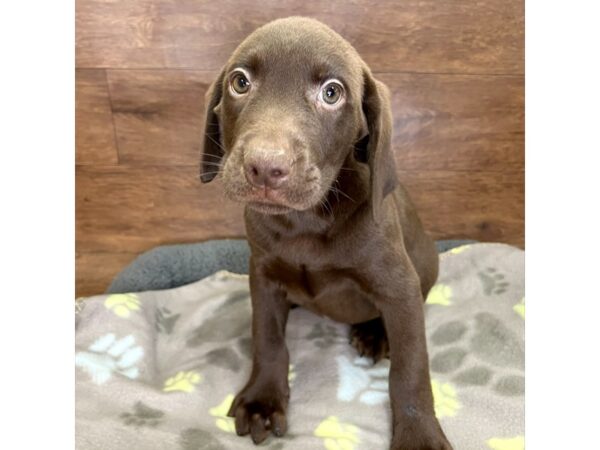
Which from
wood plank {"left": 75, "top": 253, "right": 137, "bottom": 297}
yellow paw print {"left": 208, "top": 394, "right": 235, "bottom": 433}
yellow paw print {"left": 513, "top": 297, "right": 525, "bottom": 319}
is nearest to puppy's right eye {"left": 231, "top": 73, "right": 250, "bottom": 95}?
yellow paw print {"left": 208, "top": 394, "right": 235, "bottom": 433}

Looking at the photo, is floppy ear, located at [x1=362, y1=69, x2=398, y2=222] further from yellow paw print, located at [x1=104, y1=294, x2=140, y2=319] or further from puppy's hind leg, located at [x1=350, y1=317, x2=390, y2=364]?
yellow paw print, located at [x1=104, y1=294, x2=140, y2=319]

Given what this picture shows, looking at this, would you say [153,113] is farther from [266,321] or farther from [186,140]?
[266,321]

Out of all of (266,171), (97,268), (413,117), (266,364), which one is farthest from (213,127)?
(97,268)

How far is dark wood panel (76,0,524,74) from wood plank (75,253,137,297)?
1154mm

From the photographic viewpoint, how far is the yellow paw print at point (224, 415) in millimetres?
2217

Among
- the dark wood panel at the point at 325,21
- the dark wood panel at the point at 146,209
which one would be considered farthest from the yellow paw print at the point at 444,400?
the dark wood panel at the point at 325,21

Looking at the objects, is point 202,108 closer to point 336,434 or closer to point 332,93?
point 332,93

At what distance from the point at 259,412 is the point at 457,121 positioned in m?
2.10

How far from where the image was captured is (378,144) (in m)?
1.95

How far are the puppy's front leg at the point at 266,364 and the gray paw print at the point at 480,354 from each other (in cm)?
71

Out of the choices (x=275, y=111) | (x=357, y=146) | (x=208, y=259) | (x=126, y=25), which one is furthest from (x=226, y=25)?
(x=275, y=111)

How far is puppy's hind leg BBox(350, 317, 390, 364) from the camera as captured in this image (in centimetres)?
258

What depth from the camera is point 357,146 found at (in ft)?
6.86

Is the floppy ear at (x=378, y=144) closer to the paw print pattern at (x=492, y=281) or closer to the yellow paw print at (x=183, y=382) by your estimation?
the yellow paw print at (x=183, y=382)
